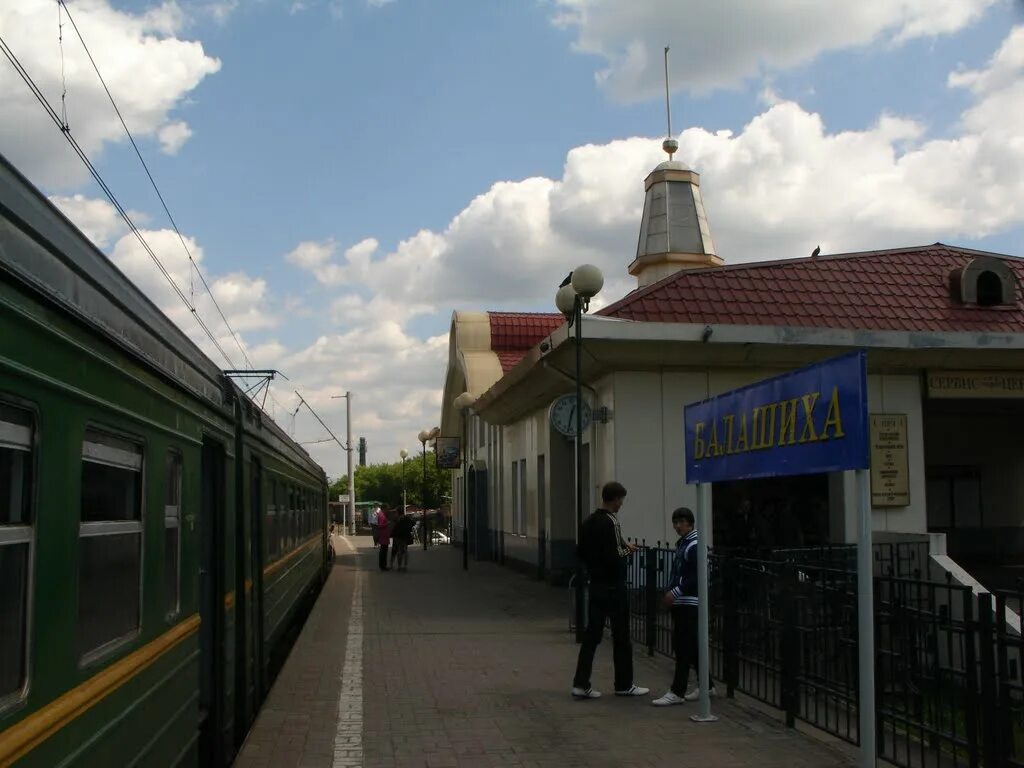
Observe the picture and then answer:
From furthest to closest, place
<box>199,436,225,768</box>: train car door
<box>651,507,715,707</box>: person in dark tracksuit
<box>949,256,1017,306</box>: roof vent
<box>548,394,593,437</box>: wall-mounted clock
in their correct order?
<box>949,256,1017,306</box>: roof vent, <box>548,394,593,437</box>: wall-mounted clock, <box>651,507,715,707</box>: person in dark tracksuit, <box>199,436,225,768</box>: train car door

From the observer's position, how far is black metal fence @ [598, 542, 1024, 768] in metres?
5.85

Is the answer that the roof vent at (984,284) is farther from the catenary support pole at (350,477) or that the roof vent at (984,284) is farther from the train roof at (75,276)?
the catenary support pole at (350,477)

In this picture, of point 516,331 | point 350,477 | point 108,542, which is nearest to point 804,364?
point 108,542

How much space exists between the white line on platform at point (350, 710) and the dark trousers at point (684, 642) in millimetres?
2592

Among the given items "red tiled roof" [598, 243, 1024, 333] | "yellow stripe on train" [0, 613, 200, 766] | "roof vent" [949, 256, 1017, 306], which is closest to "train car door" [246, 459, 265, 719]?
"yellow stripe on train" [0, 613, 200, 766]

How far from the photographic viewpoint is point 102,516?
4.21 metres

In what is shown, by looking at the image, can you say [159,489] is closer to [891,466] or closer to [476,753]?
[476,753]

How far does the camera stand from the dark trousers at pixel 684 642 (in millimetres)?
9016

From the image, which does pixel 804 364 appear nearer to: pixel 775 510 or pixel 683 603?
pixel 775 510

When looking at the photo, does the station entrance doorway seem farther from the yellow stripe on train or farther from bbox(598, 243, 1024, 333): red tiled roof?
the yellow stripe on train

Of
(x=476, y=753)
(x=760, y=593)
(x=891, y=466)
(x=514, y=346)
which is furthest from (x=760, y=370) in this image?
(x=514, y=346)

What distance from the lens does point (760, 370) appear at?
58.0ft

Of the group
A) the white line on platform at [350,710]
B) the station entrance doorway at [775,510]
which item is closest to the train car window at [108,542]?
the white line on platform at [350,710]

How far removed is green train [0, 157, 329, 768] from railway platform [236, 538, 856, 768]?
104cm
